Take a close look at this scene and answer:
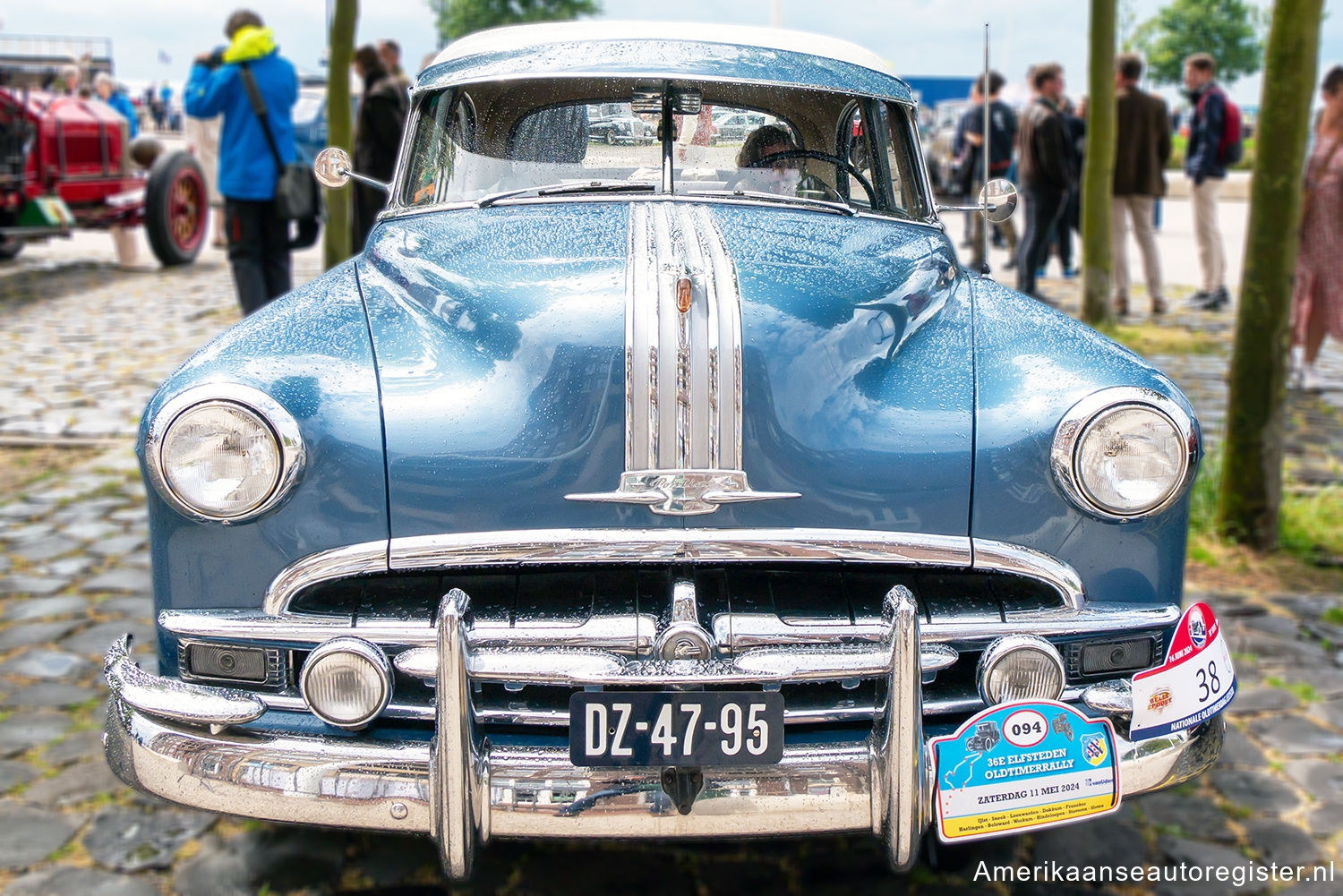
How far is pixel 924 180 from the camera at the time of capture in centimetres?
363

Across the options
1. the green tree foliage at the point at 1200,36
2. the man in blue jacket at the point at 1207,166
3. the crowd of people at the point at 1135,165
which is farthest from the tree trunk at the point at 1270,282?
the green tree foliage at the point at 1200,36

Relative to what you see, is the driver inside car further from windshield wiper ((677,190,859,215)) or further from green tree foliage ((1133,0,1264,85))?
green tree foliage ((1133,0,1264,85))

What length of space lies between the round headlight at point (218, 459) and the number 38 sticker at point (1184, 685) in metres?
1.59

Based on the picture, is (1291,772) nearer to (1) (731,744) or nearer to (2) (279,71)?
(1) (731,744)

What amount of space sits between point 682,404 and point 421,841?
3.91 ft

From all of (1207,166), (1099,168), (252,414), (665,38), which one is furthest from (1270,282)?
(1207,166)

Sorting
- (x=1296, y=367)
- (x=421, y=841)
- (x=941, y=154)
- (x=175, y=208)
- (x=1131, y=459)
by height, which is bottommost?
(x=421, y=841)

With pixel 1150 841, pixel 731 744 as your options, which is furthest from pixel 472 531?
pixel 1150 841

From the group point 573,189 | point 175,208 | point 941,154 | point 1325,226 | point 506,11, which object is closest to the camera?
point 573,189

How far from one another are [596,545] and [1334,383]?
6.38 metres

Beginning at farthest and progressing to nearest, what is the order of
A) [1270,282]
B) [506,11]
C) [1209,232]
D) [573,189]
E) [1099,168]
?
[506,11] < [1209,232] < [1099,168] < [1270,282] < [573,189]

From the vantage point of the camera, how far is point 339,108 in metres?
8.00

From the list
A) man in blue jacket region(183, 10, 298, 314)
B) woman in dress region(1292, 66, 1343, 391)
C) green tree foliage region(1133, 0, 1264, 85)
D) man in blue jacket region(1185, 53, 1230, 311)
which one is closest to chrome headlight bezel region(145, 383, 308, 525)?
man in blue jacket region(183, 10, 298, 314)

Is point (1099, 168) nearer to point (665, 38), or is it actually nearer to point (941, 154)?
point (665, 38)
